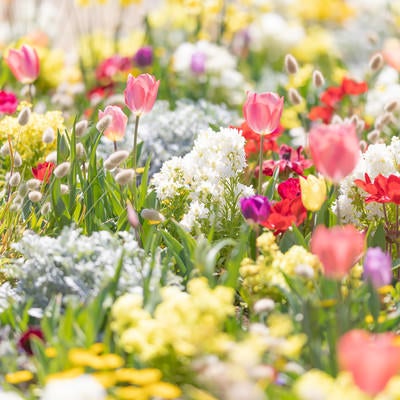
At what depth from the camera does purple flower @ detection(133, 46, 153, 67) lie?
4730mm

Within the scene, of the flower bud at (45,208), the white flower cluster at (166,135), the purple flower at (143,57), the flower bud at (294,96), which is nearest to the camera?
the flower bud at (45,208)

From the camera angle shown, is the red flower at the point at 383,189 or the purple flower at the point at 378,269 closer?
the purple flower at the point at 378,269

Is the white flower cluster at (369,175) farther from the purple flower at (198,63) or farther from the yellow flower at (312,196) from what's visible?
the purple flower at (198,63)

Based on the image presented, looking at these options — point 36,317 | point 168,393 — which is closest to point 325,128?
Answer: point 168,393

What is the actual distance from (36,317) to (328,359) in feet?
2.74

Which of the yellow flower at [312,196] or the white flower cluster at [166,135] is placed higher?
the white flower cluster at [166,135]

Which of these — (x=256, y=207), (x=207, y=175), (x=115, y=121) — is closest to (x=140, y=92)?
(x=115, y=121)

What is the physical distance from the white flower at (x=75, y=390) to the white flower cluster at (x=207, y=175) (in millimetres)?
1126

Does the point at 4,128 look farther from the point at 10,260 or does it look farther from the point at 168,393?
the point at 168,393

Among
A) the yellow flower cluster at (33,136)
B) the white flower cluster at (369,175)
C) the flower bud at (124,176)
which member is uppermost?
the yellow flower cluster at (33,136)

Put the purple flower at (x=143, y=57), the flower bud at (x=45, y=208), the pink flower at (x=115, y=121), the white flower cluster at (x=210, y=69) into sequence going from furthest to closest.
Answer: the white flower cluster at (x=210, y=69)
the purple flower at (x=143, y=57)
the pink flower at (x=115, y=121)
the flower bud at (x=45, y=208)

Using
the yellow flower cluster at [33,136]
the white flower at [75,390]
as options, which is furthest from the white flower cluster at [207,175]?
the white flower at [75,390]

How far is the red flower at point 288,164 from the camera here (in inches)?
119

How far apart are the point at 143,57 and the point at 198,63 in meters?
A: 0.31
